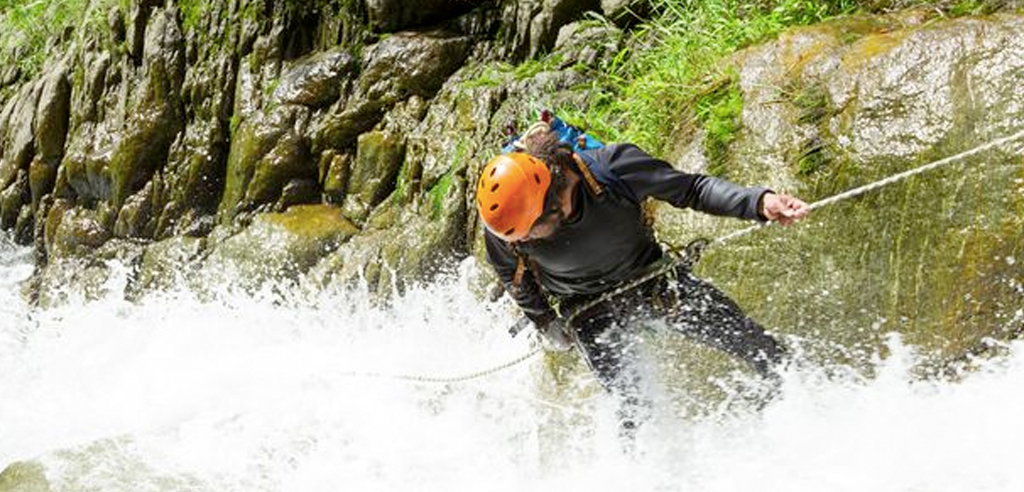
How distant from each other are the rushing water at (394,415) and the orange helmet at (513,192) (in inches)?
61.5

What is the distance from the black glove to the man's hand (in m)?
1.23

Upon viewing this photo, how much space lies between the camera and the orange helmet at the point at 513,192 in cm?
351

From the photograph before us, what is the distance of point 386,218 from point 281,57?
234 cm

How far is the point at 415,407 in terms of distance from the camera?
6.07 m

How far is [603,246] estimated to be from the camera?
3.92 m

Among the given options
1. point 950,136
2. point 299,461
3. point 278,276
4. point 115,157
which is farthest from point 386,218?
point 950,136

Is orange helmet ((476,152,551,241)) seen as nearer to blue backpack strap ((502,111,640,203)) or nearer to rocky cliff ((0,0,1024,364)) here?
blue backpack strap ((502,111,640,203))

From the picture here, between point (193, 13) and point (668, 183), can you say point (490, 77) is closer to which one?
point (193, 13)

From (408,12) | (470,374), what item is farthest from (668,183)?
(408,12)

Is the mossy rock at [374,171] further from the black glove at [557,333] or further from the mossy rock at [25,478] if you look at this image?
the black glove at [557,333]

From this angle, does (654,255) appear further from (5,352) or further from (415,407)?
(5,352)

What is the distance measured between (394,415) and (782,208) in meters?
3.43

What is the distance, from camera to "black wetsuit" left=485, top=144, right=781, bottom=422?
3713 millimetres

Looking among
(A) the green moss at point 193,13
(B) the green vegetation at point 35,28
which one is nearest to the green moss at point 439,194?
(A) the green moss at point 193,13
